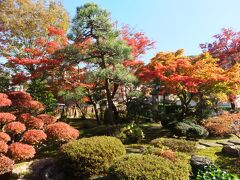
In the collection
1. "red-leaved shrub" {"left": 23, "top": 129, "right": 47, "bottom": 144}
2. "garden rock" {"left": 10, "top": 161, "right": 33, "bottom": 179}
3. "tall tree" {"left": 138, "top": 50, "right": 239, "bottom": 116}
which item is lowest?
"garden rock" {"left": 10, "top": 161, "right": 33, "bottom": 179}

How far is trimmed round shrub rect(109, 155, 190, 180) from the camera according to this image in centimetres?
568

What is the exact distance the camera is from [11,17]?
18.4 metres

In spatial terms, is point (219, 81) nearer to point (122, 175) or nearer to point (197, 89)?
point (197, 89)

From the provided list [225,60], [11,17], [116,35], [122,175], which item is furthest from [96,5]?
[225,60]

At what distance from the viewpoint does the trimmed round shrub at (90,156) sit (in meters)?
7.49

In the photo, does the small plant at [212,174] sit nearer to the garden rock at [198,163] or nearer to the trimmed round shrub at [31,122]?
the garden rock at [198,163]

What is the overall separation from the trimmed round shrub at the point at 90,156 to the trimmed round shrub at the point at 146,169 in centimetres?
130

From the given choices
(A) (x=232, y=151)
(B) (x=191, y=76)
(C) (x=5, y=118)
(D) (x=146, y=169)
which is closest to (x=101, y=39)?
(B) (x=191, y=76)

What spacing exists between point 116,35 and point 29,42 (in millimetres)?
9296

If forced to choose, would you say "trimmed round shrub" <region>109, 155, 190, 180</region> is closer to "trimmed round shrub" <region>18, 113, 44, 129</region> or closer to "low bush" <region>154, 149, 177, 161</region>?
"low bush" <region>154, 149, 177, 161</region>

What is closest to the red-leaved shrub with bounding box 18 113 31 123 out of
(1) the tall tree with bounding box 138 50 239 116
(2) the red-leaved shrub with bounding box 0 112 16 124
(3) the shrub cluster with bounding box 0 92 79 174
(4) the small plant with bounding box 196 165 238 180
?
(3) the shrub cluster with bounding box 0 92 79 174

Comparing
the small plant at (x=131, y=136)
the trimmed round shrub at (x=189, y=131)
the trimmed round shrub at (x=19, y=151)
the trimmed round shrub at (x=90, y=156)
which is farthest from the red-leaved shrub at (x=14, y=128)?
the trimmed round shrub at (x=189, y=131)

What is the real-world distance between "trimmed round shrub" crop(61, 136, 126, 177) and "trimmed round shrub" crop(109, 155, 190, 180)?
4.26ft

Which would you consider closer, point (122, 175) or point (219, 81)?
point (122, 175)
